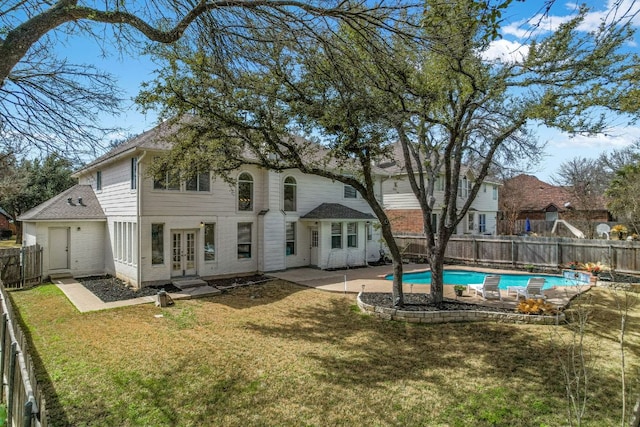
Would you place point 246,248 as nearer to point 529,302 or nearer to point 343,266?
point 343,266

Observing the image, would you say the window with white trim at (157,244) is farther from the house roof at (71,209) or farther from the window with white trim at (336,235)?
the window with white trim at (336,235)

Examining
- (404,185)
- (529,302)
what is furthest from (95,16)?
(404,185)

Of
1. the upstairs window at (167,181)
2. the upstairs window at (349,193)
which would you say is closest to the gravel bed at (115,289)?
the upstairs window at (167,181)

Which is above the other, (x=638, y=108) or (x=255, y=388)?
(x=638, y=108)

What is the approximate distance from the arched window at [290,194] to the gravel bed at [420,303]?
706 centimetres

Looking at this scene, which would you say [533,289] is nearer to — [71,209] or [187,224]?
[187,224]

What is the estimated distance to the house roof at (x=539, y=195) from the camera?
34612 millimetres

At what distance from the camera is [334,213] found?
17.8m

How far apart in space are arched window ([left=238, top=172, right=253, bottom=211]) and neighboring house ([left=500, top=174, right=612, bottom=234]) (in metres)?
25.1

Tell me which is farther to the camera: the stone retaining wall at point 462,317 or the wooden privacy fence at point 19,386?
the stone retaining wall at point 462,317

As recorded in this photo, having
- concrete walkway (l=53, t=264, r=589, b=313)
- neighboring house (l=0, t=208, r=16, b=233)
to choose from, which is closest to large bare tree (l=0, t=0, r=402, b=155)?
concrete walkway (l=53, t=264, r=589, b=313)

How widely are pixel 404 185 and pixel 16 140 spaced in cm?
2254

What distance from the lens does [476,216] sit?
28.9 m

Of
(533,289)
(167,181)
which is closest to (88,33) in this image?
(167,181)
